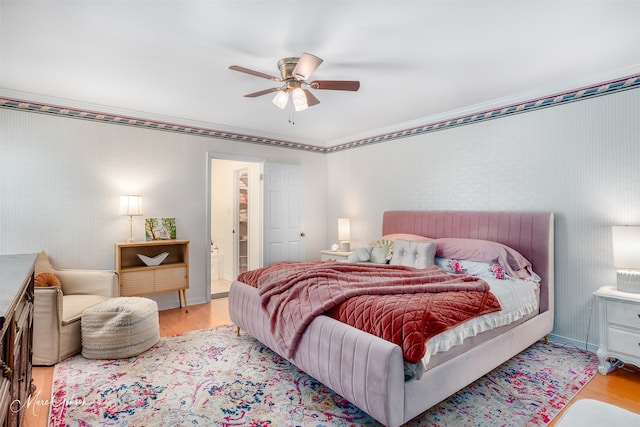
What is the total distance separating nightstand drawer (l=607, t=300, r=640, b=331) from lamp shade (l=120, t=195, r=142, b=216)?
4.69 meters

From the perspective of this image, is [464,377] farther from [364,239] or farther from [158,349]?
[364,239]

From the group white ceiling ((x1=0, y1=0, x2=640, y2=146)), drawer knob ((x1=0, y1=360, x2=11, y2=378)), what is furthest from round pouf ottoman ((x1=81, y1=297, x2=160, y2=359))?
white ceiling ((x1=0, y1=0, x2=640, y2=146))

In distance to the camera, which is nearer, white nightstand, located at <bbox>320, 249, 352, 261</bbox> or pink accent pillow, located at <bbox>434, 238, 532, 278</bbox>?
pink accent pillow, located at <bbox>434, 238, 532, 278</bbox>

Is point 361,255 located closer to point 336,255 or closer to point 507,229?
point 336,255

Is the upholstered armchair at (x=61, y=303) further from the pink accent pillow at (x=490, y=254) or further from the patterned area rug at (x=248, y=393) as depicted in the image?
the pink accent pillow at (x=490, y=254)

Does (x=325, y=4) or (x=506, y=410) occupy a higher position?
(x=325, y=4)

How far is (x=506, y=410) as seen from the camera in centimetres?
222

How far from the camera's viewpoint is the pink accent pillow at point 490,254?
3275 millimetres

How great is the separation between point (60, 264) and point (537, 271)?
5006 millimetres

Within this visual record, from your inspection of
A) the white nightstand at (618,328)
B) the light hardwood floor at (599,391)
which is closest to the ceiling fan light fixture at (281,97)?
the light hardwood floor at (599,391)

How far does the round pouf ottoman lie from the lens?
2.93 m

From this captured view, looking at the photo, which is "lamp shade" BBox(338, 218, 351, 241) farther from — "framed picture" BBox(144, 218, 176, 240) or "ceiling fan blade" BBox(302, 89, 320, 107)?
"ceiling fan blade" BBox(302, 89, 320, 107)

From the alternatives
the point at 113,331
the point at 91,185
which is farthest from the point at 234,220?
the point at 113,331

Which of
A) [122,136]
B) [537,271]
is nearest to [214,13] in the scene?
[122,136]
